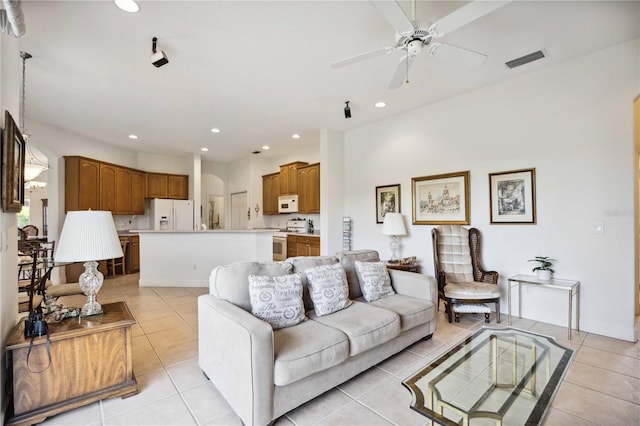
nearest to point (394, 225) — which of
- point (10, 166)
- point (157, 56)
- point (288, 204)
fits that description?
point (288, 204)

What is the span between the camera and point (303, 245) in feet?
20.9

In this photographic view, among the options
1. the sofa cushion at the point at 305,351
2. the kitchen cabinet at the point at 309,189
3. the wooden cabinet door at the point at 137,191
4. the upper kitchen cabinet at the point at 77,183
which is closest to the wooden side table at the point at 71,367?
the sofa cushion at the point at 305,351

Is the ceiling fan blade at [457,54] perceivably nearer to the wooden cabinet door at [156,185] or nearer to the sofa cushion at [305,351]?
the sofa cushion at [305,351]

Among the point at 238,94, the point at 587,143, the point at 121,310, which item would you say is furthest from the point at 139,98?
the point at 587,143

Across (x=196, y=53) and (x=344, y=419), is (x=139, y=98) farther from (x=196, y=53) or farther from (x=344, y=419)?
(x=344, y=419)

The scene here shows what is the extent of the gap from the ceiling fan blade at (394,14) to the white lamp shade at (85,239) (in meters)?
2.28

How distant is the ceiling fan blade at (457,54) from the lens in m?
2.20

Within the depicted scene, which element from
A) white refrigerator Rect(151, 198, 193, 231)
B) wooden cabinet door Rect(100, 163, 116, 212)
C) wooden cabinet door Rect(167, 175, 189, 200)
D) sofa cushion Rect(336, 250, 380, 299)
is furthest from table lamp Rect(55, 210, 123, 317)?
wooden cabinet door Rect(167, 175, 189, 200)

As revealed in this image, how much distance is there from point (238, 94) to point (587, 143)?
4.00m

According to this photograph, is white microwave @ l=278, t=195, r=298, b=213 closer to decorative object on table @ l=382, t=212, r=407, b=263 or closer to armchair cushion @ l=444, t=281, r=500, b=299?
decorative object on table @ l=382, t=212, r=407, b=263

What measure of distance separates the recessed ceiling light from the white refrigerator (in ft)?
17.4

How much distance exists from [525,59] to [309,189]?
4.34 m

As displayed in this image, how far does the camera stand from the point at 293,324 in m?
2.19

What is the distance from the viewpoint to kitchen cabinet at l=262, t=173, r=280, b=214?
7.65m
